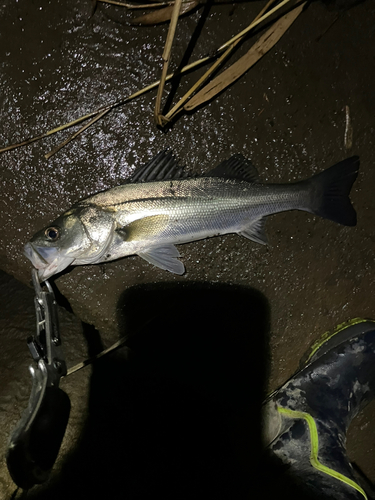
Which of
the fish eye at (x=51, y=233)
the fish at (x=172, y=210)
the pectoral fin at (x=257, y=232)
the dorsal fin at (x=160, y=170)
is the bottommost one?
the pectoral fin at (x=257, y=232)

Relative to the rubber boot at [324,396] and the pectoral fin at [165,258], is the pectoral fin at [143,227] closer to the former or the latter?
the pectoral fin at [165,258]

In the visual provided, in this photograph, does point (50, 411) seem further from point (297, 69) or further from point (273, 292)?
point (297, 69)

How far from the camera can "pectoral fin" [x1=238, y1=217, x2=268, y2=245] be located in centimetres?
227

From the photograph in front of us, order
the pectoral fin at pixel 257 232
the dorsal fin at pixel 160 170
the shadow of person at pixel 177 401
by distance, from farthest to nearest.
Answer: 1. the shadow of person at pixel 177 401
2. the pectoral fin at pixel 257 232
3. the dorsal fin at pixel 160 170

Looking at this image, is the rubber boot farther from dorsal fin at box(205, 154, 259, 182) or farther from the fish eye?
the fish eye

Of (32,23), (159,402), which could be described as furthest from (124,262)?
(32,23)

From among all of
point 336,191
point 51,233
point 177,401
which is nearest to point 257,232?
point 336,191

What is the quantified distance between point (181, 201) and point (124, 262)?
2.21 ft

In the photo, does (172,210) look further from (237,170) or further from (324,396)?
(324,396)

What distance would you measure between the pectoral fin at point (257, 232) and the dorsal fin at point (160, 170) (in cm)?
61

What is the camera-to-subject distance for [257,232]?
228 cm

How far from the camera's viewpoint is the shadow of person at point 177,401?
7.83ft

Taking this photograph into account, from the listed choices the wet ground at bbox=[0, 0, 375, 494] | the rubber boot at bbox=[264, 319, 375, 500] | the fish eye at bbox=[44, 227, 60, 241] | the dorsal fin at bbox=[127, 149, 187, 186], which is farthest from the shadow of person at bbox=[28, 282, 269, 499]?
Answer: the dorsal fin at bbox=[127, 149, 187, 186]

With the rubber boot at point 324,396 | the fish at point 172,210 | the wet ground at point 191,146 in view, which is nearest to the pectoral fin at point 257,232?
the fish at point 172,210
